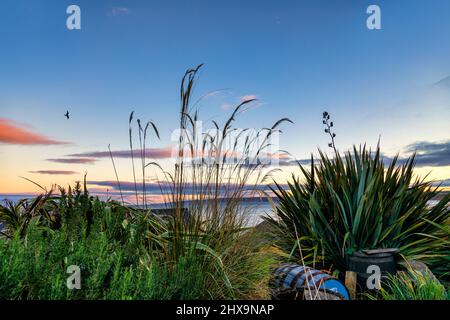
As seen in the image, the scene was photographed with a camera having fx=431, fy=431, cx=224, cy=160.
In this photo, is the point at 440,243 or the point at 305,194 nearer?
the point at 440,243

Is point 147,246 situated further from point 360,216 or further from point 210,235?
point 360,216

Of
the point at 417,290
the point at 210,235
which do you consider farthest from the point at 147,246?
the point at 417,290

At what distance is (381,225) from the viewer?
5.49 metres

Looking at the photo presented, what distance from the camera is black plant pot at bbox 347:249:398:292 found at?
486cm

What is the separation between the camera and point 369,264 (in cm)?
488

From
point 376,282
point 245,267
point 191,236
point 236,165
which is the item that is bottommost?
point 376,282

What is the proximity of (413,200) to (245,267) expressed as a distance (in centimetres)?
311

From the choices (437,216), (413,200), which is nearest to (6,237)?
(413,200)

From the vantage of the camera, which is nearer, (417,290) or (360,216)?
(417,290)

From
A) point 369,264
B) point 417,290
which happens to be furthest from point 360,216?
point 417,290

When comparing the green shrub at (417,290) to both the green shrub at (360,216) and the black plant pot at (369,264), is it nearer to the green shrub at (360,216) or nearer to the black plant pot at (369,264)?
the black plant pot at (369,264)

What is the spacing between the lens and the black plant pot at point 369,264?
4.86m
